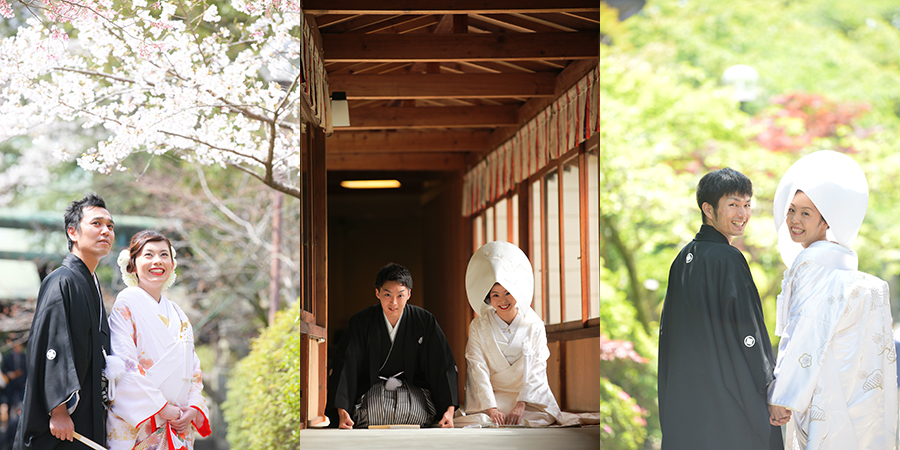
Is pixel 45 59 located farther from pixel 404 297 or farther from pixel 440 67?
pixel 440 67

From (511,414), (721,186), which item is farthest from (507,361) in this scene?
(721,186)

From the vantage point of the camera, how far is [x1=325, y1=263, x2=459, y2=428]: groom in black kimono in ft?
14.8

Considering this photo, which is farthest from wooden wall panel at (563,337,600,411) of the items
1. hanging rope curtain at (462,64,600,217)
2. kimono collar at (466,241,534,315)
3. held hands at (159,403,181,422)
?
held hands at (159,403,181,422)

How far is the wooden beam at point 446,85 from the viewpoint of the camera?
529 cm

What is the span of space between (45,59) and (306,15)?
1.35m

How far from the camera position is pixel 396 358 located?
458cm

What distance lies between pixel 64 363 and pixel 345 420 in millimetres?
1719

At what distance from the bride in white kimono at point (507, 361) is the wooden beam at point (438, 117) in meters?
1.65

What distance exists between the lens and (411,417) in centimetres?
451

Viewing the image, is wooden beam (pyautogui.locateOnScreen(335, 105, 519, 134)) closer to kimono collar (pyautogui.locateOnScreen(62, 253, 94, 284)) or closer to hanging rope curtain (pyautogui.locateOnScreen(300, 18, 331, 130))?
hanging rope curtain (pyautogui.locateOnScreen(300, 18, 331, 130))

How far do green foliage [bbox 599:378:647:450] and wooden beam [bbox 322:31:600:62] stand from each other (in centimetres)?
211

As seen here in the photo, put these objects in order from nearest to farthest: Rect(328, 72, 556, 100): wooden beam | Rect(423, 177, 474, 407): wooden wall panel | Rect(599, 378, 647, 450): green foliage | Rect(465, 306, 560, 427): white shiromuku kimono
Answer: Rect(599, 378, 647, 450): green foliage < Rect(465, 306, 560, 427): white shiromuku kimono < Rect(328, 72, 556, 100): wooden beam < Rect(423, 177, 474, 407): wooden wall panel

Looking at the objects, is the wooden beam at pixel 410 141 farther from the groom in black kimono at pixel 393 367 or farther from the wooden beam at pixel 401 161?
the groom in black kimono at pixel 393 367

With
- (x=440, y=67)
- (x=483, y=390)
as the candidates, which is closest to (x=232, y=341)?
(x=483, y=390)
